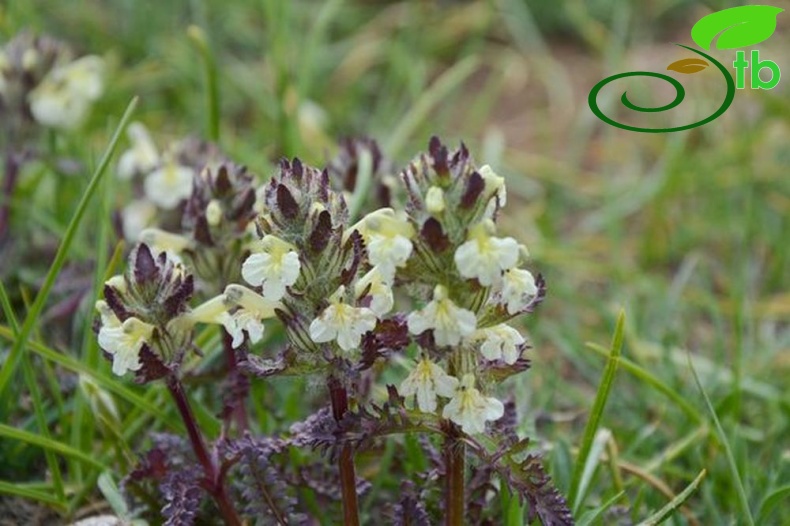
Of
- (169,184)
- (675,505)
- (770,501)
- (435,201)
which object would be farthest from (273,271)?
(169,184)

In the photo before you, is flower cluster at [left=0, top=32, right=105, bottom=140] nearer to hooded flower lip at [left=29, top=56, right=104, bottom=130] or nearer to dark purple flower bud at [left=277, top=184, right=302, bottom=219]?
hooded flower lip at [left=29, top=56, right=104, bottom=130]

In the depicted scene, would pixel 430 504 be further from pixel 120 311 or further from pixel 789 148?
pixel 789 148

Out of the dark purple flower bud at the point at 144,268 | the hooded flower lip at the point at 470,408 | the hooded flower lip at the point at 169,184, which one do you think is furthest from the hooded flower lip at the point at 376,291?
the hooded flower lip at the point at 169,184

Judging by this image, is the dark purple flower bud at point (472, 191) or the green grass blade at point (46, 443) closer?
the dark purple flower bud at point (472, 191)

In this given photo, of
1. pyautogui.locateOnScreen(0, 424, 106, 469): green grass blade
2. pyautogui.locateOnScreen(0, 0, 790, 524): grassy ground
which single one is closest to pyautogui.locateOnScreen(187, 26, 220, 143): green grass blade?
pyautogui.locateOnScreen(0, 0, 790, 524): grassy ground

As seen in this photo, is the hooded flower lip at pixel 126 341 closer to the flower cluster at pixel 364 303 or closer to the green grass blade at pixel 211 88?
the flower cluster at pixel 364 303
